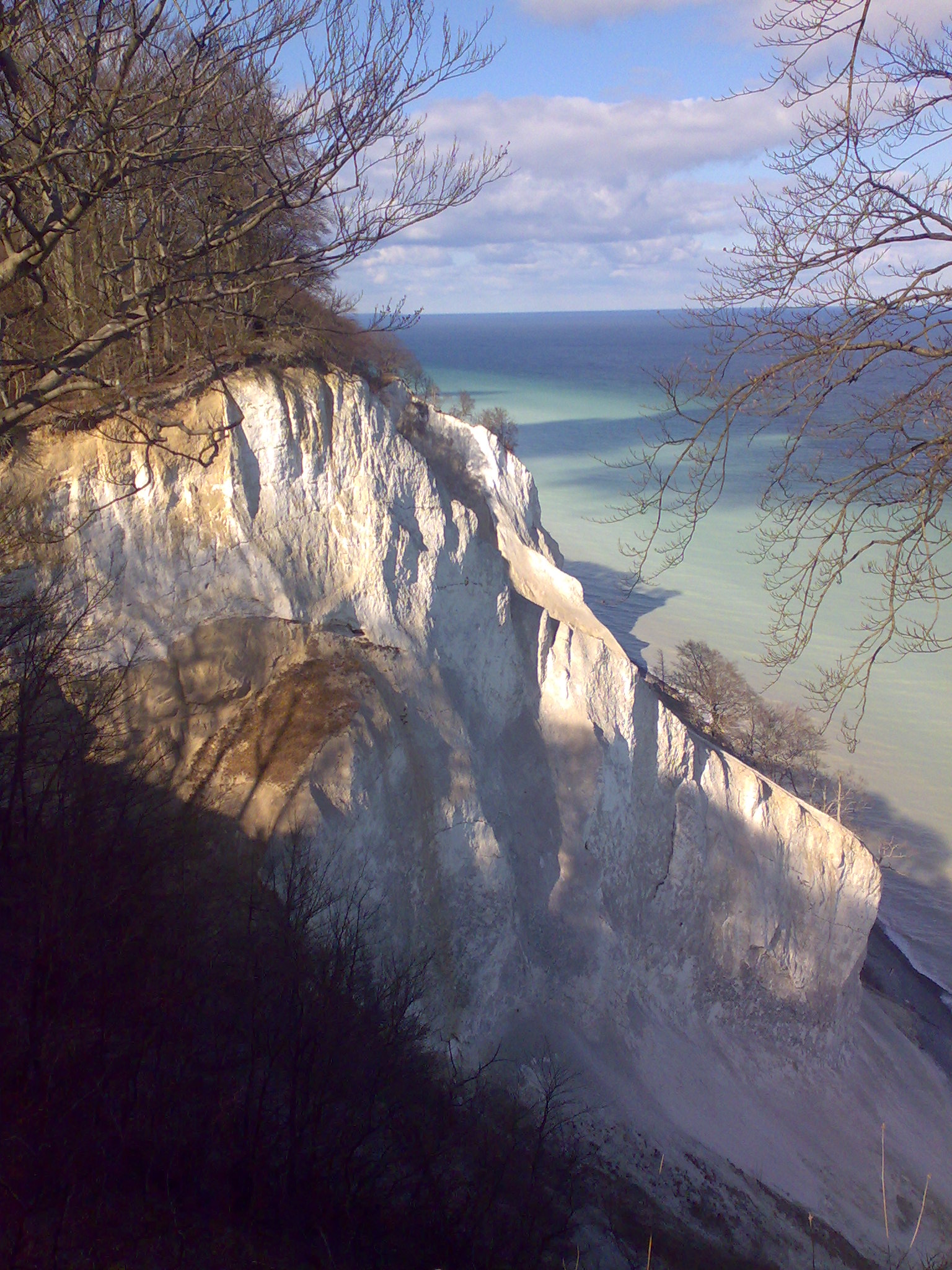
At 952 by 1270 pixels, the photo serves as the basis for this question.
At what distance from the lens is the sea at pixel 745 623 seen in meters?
20.3

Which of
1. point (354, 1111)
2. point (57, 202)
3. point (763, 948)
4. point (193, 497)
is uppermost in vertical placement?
point (57, 202)

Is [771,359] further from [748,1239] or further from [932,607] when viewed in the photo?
[932,607]

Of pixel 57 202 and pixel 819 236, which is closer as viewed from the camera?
pixel 819 236

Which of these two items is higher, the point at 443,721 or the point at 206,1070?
the point at 443,721

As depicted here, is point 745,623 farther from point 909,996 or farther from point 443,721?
point 443,721

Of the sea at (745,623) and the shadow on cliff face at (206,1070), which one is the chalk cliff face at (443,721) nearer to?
the shadow on cliff face at (206,1070)

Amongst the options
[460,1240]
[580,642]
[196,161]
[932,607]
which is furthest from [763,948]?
[932,607]

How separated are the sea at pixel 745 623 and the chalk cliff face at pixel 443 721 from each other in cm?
205

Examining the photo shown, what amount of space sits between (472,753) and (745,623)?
30884mm

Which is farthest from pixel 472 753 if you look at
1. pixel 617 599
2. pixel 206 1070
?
pixel 617 599

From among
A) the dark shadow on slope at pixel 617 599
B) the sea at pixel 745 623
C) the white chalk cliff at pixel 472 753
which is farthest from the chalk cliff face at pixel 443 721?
the dark shadow on slope at pixel 617 599

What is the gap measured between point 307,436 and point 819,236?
6.12 m

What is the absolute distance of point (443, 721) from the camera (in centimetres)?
927

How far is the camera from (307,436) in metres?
9.02
